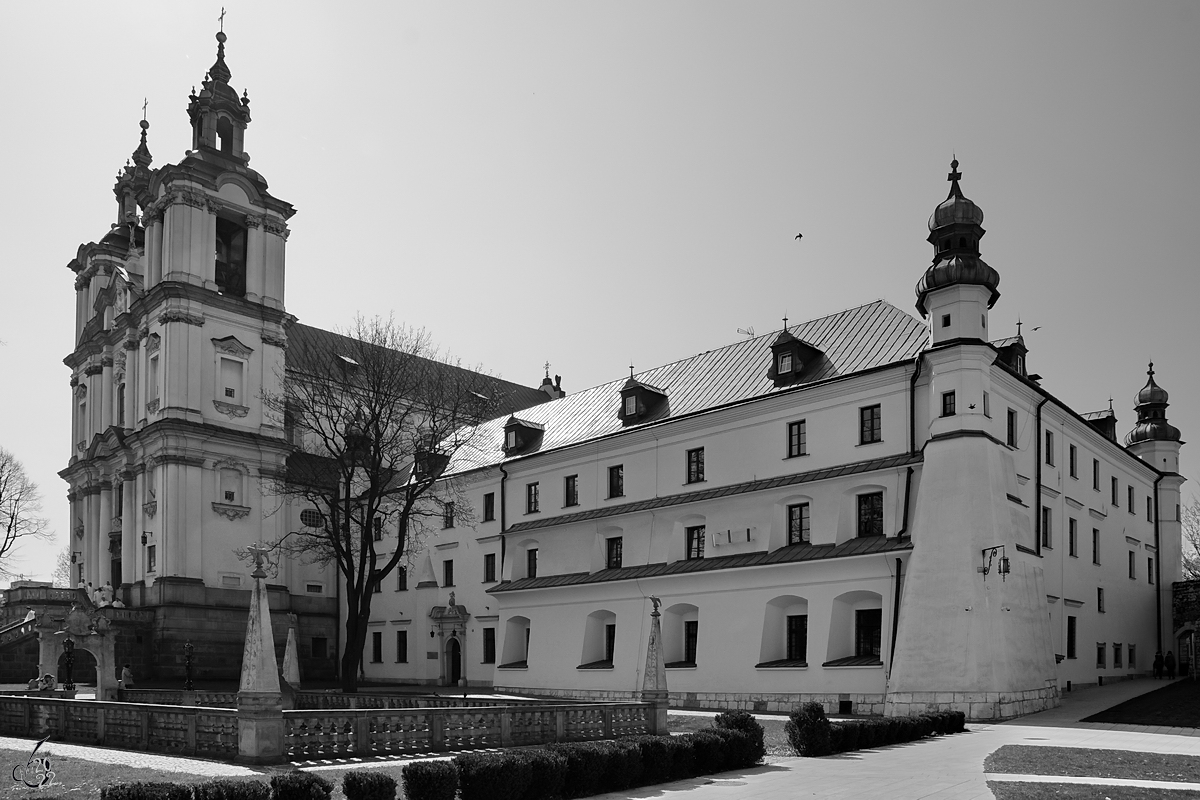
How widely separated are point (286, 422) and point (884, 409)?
31763mm

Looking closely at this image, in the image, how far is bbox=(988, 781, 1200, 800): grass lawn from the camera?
13.0m

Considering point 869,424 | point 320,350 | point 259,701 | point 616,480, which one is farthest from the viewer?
point 320,350

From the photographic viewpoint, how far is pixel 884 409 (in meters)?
31.3

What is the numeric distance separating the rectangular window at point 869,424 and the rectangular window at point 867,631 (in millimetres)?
5114

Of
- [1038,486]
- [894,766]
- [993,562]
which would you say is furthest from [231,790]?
[1038,486]

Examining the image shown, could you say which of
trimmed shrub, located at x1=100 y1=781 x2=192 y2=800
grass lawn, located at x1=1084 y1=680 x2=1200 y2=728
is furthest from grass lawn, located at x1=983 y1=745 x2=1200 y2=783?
trimmed shrub, located at x1=100 y1=781 x2=192 y2=800

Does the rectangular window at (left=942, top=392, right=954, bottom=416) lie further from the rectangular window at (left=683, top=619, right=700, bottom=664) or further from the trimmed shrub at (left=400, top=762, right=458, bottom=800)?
the trimmed shrub at (left=400, top=762, right=458, bottom=800)

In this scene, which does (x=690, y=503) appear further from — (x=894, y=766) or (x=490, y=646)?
(x=894, y=766)

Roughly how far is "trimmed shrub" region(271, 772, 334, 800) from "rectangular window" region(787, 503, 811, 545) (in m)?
23.3

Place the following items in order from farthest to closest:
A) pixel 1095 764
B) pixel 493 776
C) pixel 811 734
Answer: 1. pixel 811 734
2. pixel 1095 764
3. pixel 493 776

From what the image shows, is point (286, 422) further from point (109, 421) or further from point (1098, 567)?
point (1098, 567)

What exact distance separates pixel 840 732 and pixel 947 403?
1293 centimetres

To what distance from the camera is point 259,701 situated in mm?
16281

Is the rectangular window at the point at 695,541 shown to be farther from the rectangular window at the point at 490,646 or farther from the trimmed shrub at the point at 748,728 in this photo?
the trimmed shrub at the point at 748,728
